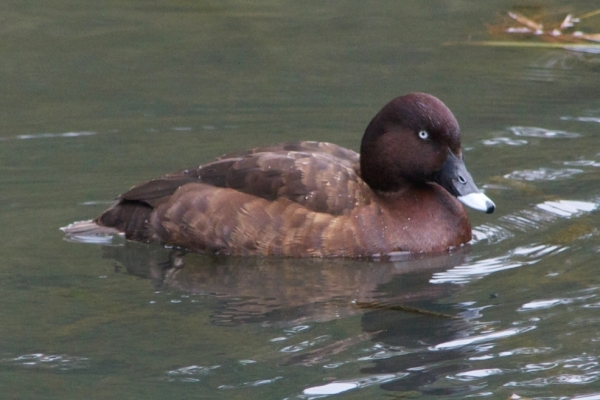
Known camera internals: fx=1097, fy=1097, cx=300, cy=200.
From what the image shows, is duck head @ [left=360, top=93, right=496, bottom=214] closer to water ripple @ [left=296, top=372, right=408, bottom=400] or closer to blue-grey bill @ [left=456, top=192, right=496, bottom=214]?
blue-grey bill @ [left=456, top=192, right=496, bottom=214]

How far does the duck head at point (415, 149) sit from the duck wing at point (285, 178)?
0.18 meters

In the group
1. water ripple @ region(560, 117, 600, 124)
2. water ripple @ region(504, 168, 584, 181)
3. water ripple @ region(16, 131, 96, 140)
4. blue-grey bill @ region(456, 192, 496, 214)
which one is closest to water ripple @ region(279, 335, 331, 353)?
blue-grey bill @ region(456, 192, 496, 214)

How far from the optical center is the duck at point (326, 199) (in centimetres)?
645

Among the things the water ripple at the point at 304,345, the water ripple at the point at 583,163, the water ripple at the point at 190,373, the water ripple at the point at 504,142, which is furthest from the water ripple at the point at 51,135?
the water ripple at the point at 190,373

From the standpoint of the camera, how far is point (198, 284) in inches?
240

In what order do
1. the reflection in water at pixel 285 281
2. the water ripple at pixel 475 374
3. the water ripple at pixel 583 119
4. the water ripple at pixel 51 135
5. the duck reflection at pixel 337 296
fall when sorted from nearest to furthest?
the water ripple at pixel 475 374, the duck reflection at pixel 337 296, the reflection in water at pixel 285 281, the water ripple at pixel 51 135, the water ripple at pixel 583 119

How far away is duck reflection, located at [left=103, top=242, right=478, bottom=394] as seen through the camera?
490cm

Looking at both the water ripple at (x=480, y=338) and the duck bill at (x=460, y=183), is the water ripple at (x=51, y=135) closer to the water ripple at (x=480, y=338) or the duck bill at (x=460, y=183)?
the duck bill at (x=460, y=183)

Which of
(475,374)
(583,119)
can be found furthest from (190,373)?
(583,119)

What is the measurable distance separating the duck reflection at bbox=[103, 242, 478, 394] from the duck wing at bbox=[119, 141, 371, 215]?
0.35 meters

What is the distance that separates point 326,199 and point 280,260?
45 centimetres

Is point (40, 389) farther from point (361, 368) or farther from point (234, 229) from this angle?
point (234, 229)

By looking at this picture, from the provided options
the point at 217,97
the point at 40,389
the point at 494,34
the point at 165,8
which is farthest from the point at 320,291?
the point at 165,8

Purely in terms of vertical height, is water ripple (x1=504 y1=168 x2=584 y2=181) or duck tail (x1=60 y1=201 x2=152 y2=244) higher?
water ripple (x1=504 y1=168 x2=584 y2=181)
